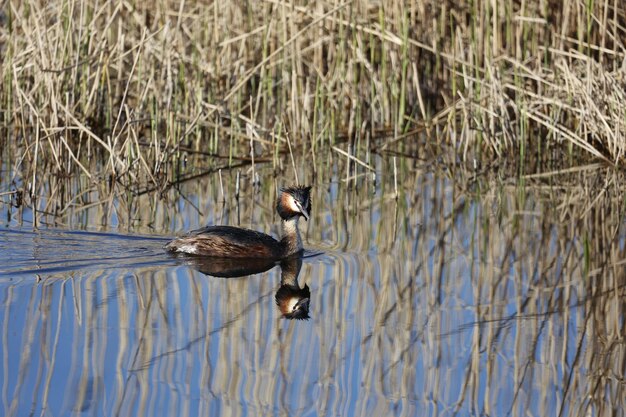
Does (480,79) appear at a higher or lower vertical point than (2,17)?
lower

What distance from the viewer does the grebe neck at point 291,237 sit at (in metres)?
7.52

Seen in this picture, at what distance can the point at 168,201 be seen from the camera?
29.5 feet

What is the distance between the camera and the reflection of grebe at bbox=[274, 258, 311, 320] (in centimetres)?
603

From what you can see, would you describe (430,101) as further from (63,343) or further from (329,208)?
(63,343)

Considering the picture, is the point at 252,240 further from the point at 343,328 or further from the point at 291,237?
the point at 343,328

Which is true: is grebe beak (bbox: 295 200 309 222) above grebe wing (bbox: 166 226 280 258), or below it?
above

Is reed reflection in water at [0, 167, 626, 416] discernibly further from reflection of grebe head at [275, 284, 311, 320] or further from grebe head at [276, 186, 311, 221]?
grebe head at [276, 186, 311, 221]

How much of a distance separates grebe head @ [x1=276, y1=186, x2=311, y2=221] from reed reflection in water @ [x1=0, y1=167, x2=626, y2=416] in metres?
0.29

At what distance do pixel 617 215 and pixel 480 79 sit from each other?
9.87ft

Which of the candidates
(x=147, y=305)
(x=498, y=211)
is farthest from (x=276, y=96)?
(x=147, y=305)

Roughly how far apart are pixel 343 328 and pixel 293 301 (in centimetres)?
59

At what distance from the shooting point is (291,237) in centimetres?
757

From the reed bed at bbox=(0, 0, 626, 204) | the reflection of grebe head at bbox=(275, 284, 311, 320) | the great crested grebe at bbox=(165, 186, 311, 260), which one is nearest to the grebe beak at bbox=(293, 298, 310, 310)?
the reflection of grebe head at bbox=(275, 284, 311, 320)

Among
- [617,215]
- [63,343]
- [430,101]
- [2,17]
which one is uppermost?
[2,17]
